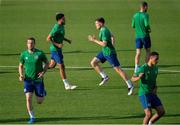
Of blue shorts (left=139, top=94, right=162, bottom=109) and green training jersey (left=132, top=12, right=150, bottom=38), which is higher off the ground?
green training jersey (left=132, top=12, right=150, bottom=38)

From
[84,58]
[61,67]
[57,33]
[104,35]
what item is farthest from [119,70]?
[84,58]

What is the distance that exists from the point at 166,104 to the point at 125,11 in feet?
77.8

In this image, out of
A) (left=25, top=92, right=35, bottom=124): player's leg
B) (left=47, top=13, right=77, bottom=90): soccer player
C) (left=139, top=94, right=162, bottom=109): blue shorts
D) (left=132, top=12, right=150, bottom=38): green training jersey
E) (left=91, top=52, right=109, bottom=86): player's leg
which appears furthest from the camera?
(left=132, top=12, right=150, bottom=38): green training jersey

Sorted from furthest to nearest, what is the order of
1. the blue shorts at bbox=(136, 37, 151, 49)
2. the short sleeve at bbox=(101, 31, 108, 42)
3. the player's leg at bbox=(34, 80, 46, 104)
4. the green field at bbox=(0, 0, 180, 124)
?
the blue shorts at bbox=(136, 37, 151, 49) → the short sleeve at bbox=(101, 31, 108, 42) → the green field at bbox=(0, 0, 180, 124) → the player's leg at bbox=(34, 80, 46, 104)

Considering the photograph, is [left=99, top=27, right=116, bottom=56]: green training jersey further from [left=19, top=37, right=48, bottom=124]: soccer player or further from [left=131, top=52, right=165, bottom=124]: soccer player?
[left=131, top=52, right=165, bottom=124]: soccer player

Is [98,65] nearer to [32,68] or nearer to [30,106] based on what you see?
[32,68]

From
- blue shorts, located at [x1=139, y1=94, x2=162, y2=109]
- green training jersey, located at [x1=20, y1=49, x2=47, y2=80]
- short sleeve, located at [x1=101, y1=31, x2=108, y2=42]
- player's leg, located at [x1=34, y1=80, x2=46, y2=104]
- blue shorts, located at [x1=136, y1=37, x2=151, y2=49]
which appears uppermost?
short sleeve, located at [x1=101, y1=31, x2=108, y2=42]

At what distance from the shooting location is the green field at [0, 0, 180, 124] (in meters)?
20.9

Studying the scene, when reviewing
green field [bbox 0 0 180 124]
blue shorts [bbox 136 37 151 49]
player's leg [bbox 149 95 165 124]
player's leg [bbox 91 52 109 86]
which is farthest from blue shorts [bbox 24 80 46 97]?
blue shorts [bbox 136 37 151 49]

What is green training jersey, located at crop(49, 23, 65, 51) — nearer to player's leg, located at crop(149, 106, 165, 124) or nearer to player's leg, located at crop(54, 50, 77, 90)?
player's leg, located at crop(54, 50, 77, 90)

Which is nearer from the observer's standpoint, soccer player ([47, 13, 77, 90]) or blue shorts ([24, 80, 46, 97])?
blue shorts ([24, 80, 46, 97])

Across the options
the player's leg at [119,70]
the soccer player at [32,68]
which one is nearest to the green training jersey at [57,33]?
the player's leg at [119,70]

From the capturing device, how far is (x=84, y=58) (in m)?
29.8

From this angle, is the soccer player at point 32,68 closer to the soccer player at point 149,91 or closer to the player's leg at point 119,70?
the soccer player at point 149,91
